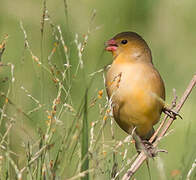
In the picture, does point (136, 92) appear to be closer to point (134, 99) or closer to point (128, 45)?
point (134, 99)

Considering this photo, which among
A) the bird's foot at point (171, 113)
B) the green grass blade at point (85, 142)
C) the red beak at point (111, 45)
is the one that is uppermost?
the red beak at point (111, 45)

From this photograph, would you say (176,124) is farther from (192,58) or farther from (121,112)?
(121,112)

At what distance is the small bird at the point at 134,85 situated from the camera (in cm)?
274

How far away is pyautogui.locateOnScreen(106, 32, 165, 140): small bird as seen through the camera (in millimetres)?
2738

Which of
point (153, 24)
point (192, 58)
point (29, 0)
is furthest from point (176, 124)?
point (29, 0)

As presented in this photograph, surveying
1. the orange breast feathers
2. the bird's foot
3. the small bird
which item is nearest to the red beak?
the small bird

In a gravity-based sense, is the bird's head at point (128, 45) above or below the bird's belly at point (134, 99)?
above

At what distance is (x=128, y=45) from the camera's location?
3.00 meters

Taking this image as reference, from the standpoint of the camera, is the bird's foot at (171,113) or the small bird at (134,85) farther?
the small bird at (134,85)

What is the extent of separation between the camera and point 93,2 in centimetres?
536


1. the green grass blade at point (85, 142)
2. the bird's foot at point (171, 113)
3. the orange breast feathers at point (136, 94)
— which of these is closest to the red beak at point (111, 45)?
the orange breast feathers at point (136, 94)

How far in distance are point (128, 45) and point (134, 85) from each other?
338 mm

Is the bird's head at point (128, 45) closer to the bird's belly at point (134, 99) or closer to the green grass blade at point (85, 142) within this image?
the bird's belly at point (134, 99)

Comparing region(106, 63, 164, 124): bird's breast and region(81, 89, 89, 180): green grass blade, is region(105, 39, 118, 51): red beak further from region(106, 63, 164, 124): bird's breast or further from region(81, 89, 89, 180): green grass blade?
region(81, 89, 89, 180): green grass blade
